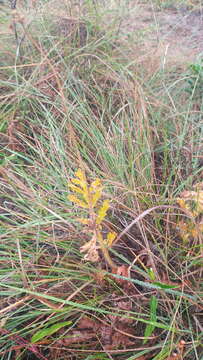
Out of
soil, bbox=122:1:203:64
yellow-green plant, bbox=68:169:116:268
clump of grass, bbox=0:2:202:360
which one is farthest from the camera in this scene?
soil, bbox=122:1:203:64

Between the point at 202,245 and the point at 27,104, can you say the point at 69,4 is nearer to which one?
the point at 27,104

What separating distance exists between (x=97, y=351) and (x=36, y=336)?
0.15 m

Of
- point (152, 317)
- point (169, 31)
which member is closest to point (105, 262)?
point (152, 317)

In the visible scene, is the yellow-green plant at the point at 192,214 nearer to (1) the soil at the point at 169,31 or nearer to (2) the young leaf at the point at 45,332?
(2) the young leaf at the point at 45,332

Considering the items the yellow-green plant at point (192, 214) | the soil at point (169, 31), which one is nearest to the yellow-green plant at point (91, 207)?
the yellow-green plant at point (192, 214)

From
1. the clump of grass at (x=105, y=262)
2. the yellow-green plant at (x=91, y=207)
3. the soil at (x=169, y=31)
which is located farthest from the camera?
the soil at (x=169, y=31)

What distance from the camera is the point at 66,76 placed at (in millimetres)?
1706

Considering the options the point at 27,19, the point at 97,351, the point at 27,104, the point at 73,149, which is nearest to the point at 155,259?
the point at 97,351

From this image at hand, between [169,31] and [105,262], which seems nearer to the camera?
[105,262]

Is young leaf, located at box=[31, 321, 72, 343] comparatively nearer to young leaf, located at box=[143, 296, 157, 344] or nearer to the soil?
young leaf, located at box=[143, 296, 157, 344]

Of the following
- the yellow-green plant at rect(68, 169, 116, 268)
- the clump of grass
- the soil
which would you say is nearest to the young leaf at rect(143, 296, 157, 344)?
the clump of grass

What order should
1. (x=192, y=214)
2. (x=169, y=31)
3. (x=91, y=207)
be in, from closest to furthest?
1. (x=91, y=207)
2. (x=192, y=214)
3. (x=169, y=31)

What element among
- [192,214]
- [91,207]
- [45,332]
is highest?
[91,207]

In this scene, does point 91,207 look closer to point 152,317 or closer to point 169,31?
point 152,317
